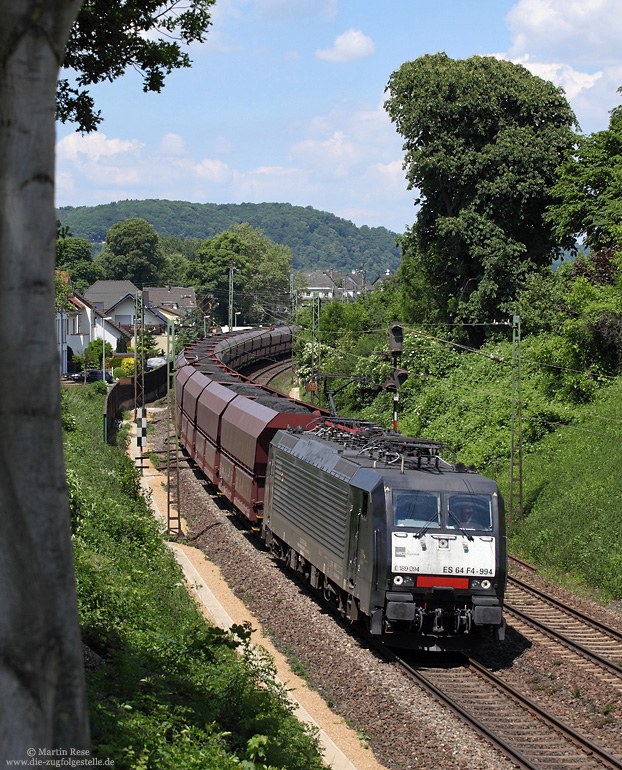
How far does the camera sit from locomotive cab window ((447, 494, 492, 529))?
1341cm

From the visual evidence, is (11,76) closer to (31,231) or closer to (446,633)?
(31,231)

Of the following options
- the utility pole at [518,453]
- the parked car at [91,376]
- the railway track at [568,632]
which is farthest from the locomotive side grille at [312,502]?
the parked car at [91,376]

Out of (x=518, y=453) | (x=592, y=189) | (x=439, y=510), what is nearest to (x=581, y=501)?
(x=518, y=453)

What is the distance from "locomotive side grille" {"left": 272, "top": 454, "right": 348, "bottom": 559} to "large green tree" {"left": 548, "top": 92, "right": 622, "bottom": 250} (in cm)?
2179

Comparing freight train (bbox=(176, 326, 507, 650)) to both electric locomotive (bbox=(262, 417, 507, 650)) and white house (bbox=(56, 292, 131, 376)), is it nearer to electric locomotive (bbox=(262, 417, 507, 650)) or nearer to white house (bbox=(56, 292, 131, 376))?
electric locomotive (bbox=(262, 417, 507, 650))

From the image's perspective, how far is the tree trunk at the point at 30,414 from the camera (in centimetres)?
421

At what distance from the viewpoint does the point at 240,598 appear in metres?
17.8

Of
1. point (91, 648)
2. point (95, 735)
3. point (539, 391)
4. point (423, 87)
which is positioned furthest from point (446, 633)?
point (423, 87)

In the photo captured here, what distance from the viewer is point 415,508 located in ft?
43.8

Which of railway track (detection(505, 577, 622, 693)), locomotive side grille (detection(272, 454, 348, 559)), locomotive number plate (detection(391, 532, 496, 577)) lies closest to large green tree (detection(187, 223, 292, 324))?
locomotive side grille (detection(272, 454, 348, 559))

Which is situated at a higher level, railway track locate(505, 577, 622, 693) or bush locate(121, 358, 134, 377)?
railway track locate(505, 577, 622, 693)

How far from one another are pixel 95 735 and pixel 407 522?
7009 millimetres

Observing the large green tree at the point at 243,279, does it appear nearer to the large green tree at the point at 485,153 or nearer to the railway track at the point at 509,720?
the large green tree at the point at 485,153

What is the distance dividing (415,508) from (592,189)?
90.6 ft
